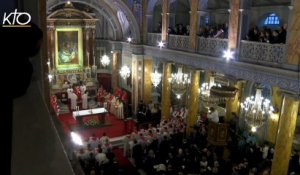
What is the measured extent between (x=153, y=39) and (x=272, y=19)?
746cm

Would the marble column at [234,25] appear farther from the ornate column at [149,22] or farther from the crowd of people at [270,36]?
the ornate column at [149,22]

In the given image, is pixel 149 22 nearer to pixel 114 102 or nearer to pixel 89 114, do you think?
pixel 114 102

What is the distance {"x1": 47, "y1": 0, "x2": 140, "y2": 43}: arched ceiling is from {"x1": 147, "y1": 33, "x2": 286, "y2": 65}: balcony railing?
4.76 metres

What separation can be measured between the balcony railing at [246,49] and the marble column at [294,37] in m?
0.25

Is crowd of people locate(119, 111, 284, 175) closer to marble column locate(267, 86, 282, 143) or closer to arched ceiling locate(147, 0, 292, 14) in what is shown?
marble column locate(267, 86, 282, 143)

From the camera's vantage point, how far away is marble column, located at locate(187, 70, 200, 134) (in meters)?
16.2

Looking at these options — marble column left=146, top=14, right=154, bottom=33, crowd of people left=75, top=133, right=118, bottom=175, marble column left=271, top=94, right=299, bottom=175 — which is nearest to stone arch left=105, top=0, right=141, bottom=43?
marble column left=146, top=14, right=154, bottom=33

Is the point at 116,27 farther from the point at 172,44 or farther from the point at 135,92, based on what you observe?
the point at 172,44

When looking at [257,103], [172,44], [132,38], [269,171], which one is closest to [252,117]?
[257,103]

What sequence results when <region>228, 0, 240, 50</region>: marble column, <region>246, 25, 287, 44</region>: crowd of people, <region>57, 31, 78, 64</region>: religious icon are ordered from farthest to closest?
<region>57, 31, 78, 64</region>: religious icon → <region>228, 0, 240, 50</region>: marble column → <region>246, 25, 287, 44</region>: crowd of people

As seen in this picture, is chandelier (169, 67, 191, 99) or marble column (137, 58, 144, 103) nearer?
chandelier (169, 67, 191, 99)

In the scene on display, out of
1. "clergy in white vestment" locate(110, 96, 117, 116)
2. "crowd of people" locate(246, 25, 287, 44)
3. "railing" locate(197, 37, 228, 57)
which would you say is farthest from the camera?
"clergy in white vestment" locate(110, 96, 117, 116)

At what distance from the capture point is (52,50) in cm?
2314

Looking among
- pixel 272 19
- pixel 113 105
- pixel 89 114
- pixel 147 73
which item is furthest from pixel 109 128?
pixel 272 19
